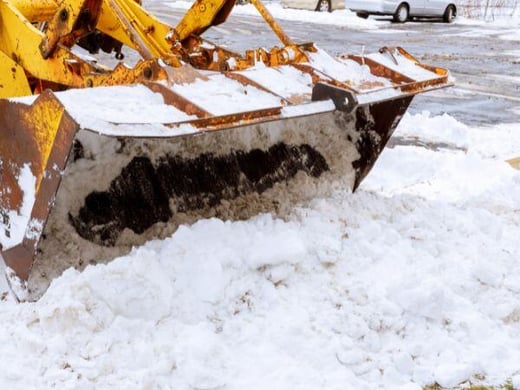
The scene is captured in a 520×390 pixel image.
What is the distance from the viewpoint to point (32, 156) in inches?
125

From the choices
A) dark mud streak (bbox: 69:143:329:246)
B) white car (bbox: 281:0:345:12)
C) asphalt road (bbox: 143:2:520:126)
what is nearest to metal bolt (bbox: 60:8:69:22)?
dark mud streak (bbox: 69:143:329:246)

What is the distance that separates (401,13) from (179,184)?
19.0 m

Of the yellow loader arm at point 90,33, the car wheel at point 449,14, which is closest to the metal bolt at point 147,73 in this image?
the yellow loader arm at point 90,33

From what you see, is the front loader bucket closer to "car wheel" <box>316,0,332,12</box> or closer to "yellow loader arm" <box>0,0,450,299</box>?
"yellow loader arm" <box>0,0,450,299</box>

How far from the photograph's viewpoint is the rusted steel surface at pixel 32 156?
2973 millimetres

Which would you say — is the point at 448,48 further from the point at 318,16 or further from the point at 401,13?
the point at 318,16

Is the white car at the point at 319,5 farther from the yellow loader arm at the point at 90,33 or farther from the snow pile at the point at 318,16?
the yellow loader arm at the point at 90,33

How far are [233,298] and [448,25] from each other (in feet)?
65.6

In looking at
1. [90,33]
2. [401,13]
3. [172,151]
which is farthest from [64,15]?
[401,13]

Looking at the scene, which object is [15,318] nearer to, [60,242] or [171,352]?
[60,242]

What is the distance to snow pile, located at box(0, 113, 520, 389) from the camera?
116 inches

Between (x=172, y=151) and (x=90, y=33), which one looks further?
(x=90, y=33)

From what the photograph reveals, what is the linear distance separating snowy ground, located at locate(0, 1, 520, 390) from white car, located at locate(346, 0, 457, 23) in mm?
18226

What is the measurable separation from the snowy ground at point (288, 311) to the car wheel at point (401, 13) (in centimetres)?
1831
